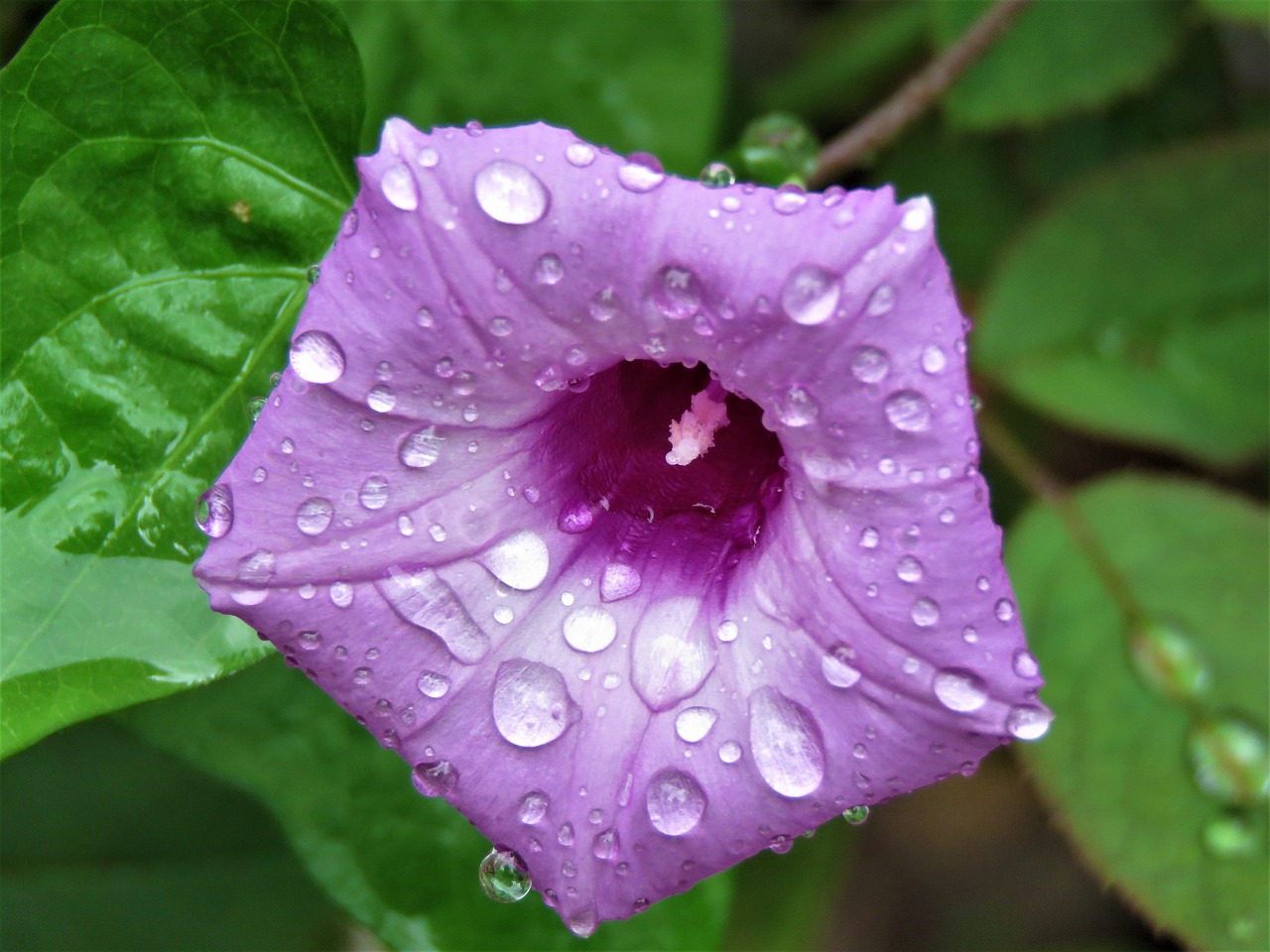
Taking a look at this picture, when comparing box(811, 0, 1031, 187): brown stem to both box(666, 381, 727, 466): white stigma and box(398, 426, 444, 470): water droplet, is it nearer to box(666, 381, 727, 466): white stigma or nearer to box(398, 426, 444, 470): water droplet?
box(666, 381, 727, 466): white stigma

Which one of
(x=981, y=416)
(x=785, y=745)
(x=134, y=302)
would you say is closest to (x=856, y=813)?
(x=785, y=745)

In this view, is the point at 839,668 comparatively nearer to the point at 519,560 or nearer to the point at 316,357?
the point at 519,560

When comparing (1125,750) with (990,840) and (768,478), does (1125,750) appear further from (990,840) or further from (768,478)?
(990,840)

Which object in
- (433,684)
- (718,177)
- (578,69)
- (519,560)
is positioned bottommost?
(433,684)

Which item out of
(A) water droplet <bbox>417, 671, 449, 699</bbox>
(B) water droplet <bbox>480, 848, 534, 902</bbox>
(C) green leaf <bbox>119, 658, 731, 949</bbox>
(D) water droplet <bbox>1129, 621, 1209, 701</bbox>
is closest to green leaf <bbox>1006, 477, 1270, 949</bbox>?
(D) water droplet <bbox>1129, 621, 1209, 701</bbox>

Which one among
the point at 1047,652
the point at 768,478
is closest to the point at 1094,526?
the point at 1047,652

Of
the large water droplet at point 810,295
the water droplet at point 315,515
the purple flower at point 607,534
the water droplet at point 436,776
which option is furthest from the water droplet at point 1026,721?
the water droplet at point 315,515
